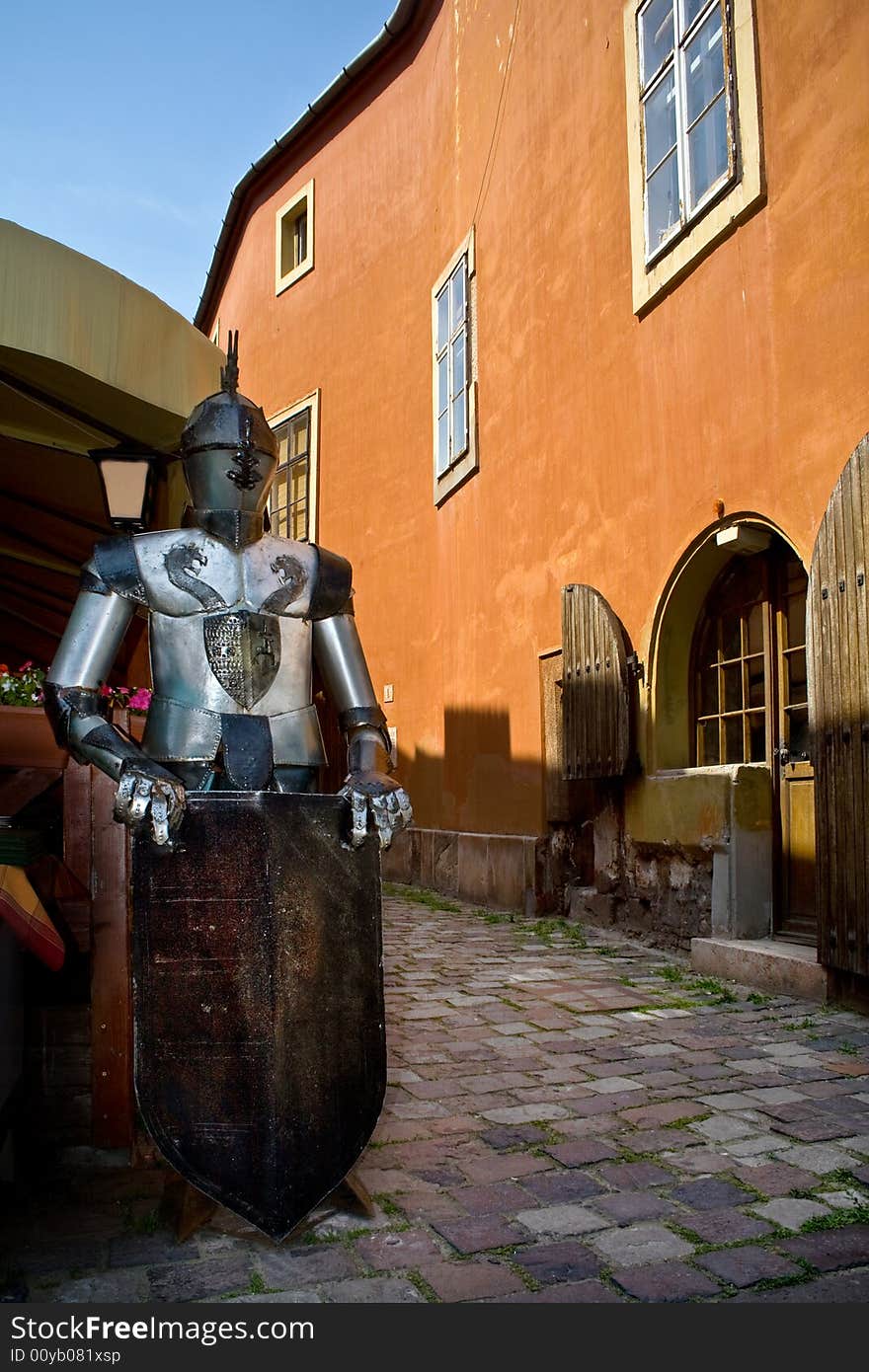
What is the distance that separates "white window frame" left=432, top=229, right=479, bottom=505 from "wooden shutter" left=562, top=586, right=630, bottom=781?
2599 mm

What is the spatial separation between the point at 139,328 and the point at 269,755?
77.6 inches

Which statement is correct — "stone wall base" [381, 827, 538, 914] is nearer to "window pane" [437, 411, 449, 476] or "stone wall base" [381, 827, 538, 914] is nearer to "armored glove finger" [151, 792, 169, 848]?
"window pane" [437, 411, 449, 476]

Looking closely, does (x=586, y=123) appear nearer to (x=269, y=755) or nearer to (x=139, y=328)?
(x=139, y=328)

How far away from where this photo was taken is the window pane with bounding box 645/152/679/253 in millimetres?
6074

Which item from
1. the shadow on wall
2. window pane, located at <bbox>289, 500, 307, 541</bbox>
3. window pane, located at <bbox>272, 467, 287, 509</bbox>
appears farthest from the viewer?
window pane, located at <bbox>272, 467, 287, 509</bbox>

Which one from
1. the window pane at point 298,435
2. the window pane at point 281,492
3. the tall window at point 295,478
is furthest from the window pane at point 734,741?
the window pane at point 281,492

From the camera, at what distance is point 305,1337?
1.85 m

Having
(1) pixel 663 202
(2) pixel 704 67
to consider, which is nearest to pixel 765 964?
(1) pixel 663 202

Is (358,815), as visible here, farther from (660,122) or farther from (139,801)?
(660,122)

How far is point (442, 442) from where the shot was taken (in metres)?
10.1

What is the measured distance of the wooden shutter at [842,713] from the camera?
4215 millimetres

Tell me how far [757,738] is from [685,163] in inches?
126

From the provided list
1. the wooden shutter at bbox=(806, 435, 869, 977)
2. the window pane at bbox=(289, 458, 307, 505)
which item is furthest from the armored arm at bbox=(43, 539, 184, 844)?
the window pane at bbox=(289, 458, 307, 505)

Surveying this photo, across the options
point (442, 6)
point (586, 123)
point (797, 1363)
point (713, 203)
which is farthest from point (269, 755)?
point (442, 6)
